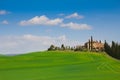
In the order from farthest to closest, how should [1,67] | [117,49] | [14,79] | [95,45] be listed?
[95,45]
[117,49]
[1,67]
[14,79]

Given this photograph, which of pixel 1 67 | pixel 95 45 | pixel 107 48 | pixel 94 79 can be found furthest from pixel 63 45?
pixel 94 79

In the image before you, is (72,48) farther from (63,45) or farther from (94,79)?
(94,79)

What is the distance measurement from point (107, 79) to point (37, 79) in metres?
8.03

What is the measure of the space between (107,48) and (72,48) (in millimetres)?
14645

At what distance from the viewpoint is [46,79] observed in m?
35.8

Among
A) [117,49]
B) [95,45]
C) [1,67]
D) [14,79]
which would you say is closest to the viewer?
[14,79]

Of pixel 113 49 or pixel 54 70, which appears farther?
pixel 113 49

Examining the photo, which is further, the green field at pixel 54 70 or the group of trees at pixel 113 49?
the group of trees at pixel 113 49

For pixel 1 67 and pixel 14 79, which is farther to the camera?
pixel 1 67

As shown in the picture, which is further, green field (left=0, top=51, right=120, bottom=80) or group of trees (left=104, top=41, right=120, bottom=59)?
group of trees (left=104, top=41, right=120, bottom=59)

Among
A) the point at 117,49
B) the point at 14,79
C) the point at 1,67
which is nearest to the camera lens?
the point at 14,79

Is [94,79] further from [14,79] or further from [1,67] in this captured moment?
[1,67]

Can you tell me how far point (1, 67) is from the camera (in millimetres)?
50625

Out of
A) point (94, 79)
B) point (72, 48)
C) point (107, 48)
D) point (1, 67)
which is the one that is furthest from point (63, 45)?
point (94, 79)
